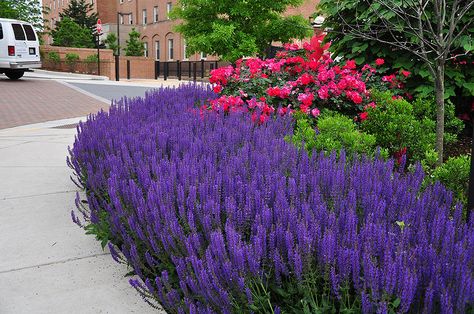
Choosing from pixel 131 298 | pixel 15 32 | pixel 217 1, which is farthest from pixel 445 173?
pixel 15 32

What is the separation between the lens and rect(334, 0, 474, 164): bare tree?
176 inches

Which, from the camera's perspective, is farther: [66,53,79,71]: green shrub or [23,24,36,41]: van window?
[66,53,79,71]: green shrub

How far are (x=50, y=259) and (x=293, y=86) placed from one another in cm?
394

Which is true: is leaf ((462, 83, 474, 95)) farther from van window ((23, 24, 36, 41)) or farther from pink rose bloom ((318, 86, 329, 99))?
van window ((23, 24, 36, 41))

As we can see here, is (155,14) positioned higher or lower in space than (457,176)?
higher

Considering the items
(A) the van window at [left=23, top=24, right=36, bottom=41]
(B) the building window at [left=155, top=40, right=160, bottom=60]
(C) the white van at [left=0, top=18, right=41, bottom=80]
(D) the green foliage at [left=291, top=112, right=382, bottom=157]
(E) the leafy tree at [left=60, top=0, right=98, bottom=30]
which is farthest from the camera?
(E) the leafy tree at [left=60, top=0, right=98, bottom=30]

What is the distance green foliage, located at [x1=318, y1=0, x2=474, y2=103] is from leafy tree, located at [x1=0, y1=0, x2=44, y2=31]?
38.0m

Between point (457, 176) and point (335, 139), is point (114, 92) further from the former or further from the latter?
point (457, 176)

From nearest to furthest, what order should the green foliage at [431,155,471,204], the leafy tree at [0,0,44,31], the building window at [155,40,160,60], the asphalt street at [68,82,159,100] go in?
the green foliage at [431,155,471,204]
the asphalt street at [68,82,159,100]
the leafy tree at [0,0,44,31]
the building window at [155,40,160,60]

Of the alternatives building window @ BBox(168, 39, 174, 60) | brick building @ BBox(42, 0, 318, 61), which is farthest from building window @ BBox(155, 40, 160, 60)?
building window @ BBox(168, 39, 174, 60)

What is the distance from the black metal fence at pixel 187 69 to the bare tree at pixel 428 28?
3420 cm

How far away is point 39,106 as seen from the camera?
50.8 ft

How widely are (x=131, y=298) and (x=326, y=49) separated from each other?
21.0 feet

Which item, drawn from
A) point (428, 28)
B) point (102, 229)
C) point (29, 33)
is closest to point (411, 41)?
point (428, 28)
